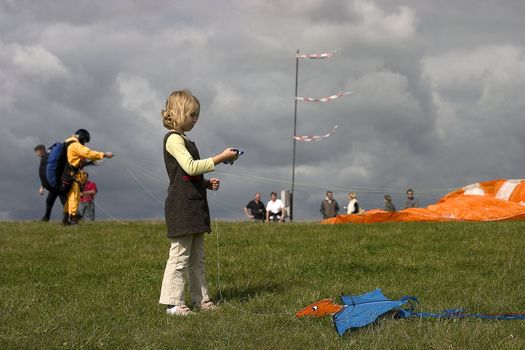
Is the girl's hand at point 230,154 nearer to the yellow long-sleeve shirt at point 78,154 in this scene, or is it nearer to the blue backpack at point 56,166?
the yellow long-sleeve shirt at point 78,154

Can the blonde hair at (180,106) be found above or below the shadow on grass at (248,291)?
above

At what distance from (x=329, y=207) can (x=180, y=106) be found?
74.1 feet

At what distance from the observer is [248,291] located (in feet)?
30.5

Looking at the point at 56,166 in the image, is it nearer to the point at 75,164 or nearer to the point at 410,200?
the point at 75,164

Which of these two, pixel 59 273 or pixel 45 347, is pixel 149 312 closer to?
pixel 45 347

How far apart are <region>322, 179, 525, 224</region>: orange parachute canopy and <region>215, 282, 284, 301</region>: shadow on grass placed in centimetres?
1099

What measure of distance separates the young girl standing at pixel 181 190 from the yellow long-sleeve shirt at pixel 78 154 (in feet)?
35.5

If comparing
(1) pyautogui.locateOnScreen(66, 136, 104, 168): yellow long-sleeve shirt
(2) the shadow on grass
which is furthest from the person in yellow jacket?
(2) the shadow on grass

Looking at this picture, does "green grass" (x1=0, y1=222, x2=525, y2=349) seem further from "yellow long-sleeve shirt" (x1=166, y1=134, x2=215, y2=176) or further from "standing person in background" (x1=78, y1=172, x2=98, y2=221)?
"standing person in background" (x1=78, y1=172, x2=98, y2=221)

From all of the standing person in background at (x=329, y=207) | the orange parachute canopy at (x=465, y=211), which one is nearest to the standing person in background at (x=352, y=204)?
the standing person in background at (x=329, y=207)

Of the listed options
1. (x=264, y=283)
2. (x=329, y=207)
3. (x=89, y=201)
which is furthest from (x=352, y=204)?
(x=264, y=283)

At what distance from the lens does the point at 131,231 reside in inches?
644

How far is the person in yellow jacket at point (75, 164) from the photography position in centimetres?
1842

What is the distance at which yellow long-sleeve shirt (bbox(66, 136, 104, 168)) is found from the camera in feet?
60.0
